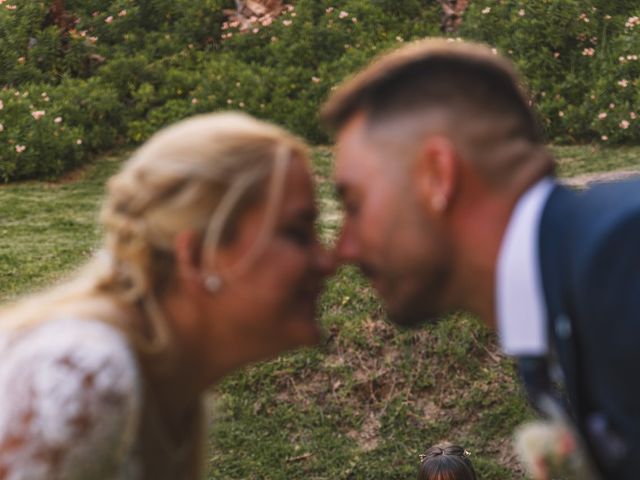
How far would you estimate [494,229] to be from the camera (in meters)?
2.42

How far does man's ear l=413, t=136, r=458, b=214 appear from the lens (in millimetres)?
2389

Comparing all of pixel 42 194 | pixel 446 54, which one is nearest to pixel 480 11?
pixel 42 194

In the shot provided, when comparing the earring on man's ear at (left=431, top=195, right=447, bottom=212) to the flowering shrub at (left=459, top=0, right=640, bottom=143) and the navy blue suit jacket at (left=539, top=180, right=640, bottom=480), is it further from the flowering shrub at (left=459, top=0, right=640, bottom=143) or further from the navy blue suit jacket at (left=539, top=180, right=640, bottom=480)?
the flowering shrub at (left=459, top=0, right=640, bottom=143)

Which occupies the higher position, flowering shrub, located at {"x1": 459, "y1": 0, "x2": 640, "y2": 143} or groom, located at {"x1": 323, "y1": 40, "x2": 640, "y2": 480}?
groom, located at {"x1": 323, "y1": 40, "x2": 640, "y2": 480}

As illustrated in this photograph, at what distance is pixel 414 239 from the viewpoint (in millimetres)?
2504

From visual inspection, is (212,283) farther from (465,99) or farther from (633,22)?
(633,22)

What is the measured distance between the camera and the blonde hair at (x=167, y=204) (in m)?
2.40

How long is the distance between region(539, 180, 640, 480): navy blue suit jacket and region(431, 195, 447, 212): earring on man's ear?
20cm

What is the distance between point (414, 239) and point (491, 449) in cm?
403

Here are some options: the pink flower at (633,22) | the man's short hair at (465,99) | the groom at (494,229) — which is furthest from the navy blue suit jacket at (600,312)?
the pink flower at (633,22)

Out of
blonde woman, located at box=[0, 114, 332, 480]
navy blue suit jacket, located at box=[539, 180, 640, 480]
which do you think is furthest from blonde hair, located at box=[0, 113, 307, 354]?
navy blue suit jacket, located at box=[539, 180, 640, 480]

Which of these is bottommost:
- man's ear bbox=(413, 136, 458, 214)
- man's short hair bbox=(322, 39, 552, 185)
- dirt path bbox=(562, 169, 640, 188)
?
dirt path bbox=(562, 169, 640, 188)

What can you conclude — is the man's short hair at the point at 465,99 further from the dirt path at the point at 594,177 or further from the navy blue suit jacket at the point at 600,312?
the dirt path at the point at 594,177

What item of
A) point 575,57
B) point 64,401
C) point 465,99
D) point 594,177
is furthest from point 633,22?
point 64,401
